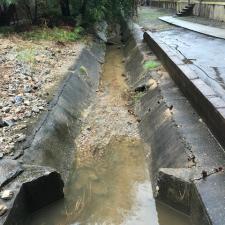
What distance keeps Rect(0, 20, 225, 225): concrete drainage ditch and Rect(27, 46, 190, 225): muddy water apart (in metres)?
0.02

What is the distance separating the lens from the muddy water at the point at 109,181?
18.8ft

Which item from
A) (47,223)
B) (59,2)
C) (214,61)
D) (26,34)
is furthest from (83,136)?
(59,2)

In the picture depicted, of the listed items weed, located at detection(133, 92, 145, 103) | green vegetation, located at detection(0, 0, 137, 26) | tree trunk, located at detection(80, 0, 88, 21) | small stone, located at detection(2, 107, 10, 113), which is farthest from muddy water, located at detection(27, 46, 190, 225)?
tree trunk, located at detection(80, 0, 88, 21)

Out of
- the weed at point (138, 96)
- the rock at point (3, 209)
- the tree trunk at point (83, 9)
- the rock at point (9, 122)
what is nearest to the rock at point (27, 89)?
the rock at point (9, 122)

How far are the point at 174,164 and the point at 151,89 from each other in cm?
391

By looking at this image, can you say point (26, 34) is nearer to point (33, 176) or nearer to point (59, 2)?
point (59, 2)

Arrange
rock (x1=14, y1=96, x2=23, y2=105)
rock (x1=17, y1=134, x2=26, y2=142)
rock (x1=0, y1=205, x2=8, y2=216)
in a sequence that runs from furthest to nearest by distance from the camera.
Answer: rock (x1=14, y1=96, x2=23, y2=105)
rock (x1=17, y1=134, x2=26, y2=142)
rock (x1=0, y1=205, x2=8, y2=216)

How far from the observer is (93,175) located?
6.86 meters

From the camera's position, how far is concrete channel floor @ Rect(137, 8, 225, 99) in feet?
28.5

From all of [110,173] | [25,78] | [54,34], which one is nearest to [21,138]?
[110,173]

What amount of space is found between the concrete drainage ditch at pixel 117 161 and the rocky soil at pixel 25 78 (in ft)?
0.96

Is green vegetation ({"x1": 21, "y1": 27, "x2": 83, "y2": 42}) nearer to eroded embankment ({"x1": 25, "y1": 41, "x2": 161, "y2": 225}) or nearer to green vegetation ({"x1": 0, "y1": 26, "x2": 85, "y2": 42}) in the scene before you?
green vegetation ({"x1": 0, "y1": 26, "x2": 85, "y2": 42})

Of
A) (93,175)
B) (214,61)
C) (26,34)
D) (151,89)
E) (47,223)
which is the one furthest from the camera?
(26,34)

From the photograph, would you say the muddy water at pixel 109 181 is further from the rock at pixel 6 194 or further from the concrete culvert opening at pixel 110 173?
the rock at pixel 6 194
